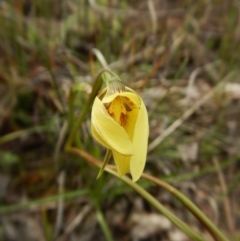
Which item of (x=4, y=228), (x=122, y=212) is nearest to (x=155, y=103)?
(x=122, y=212)

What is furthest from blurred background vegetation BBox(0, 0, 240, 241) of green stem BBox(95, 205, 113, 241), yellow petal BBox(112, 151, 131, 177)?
yellow petal BBox(112, 151, 131, 177)

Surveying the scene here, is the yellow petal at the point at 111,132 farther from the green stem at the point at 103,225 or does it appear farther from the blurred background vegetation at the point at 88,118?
the green stem at the point at 103,225

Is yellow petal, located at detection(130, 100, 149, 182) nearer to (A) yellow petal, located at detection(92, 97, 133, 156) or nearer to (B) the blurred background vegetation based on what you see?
(A) yellow petal, located at detection(92, 97, 133, 156)

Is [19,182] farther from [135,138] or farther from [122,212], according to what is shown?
[135,138]

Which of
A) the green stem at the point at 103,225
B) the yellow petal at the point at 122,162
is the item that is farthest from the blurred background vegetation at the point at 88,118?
the yellow petal at the point at 122,162

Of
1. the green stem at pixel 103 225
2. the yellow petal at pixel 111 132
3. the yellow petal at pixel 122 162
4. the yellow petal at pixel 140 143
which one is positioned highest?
the yellow petal at pixel 111 132

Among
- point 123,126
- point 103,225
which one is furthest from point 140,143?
point 103,225
